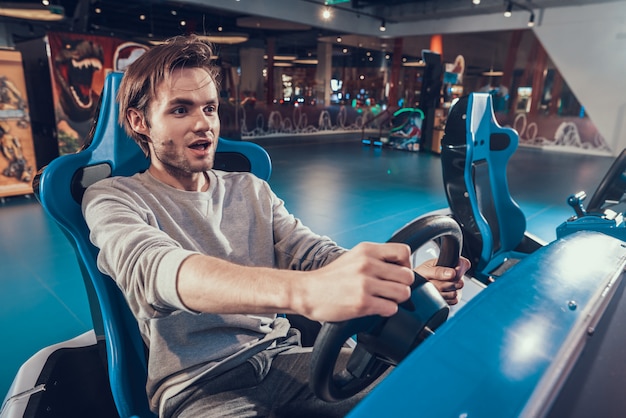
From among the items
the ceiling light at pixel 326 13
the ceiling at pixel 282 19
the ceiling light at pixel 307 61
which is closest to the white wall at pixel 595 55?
the ceiling at pixel 282 19

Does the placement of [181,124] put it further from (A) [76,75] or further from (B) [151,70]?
(A) [76,75]

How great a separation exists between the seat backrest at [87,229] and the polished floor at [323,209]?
99 centimetres

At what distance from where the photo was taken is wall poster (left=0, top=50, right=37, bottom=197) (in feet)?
13.6

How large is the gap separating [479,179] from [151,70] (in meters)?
1.67

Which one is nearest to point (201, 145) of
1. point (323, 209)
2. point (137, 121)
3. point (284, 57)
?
point (137, 121)

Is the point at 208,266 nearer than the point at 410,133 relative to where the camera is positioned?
Yes

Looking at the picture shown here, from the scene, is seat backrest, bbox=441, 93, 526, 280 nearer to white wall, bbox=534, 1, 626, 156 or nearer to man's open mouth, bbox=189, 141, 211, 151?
man's open mouth, bbox=189, 141, 211, 151

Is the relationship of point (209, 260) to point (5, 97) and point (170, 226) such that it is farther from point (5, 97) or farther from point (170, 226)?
point (5, 97)

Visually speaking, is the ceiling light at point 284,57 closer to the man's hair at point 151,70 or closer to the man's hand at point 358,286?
the man's hair at point 151,70

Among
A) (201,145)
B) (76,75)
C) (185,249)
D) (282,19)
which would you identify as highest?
(282,19)

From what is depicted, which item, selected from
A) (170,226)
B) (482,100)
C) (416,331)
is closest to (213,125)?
(170,226)

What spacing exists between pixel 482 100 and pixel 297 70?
9898 mm

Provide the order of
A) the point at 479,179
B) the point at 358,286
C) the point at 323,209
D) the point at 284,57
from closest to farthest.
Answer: the point at 358,286
the point at 479,179
the point at 323,209
the point at 284,57

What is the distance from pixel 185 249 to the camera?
2.82 feet
